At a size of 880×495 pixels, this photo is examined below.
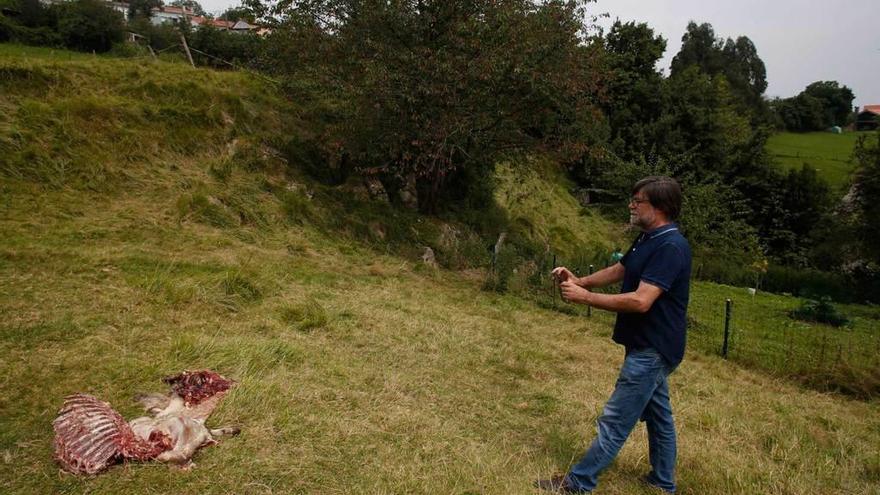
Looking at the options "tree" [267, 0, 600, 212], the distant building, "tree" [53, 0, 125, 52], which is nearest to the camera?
"tree" [267, 0, 600, 212]

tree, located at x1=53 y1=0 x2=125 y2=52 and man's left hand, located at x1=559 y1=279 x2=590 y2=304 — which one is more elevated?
tree, located at x1=53 y1=0 x2=125 y2=52

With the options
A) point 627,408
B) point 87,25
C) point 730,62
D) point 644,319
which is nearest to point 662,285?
point 644,319

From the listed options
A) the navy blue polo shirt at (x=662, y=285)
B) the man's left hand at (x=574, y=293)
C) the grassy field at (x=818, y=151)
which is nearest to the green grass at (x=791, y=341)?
the navy blue polo shirt at (x=662, y=285)

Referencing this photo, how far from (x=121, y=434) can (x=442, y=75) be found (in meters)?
8.73

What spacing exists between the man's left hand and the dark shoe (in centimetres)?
99

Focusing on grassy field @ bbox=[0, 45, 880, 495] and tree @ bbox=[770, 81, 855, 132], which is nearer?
grassy field @ bbox=[0, 45, 880, 495]

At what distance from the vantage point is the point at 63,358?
3887 mm

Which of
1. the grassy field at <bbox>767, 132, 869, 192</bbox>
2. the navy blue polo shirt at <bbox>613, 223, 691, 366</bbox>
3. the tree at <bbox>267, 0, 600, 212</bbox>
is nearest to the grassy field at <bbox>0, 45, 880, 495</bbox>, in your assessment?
the navy blue polo shirt at <bbox>613, 223, 691, 366</bbox>

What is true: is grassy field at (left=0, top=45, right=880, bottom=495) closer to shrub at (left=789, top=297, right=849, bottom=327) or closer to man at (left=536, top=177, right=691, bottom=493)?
man at (left=536, top=177, right=691, bottom=493)

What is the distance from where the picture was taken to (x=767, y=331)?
985 cm

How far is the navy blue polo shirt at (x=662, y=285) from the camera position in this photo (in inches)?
108

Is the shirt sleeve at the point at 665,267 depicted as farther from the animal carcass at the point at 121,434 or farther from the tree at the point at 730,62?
the tree at the point at 730,62

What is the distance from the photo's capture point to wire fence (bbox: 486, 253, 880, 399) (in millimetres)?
6301

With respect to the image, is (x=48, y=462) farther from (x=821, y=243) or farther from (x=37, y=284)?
(x=821, y=243)
